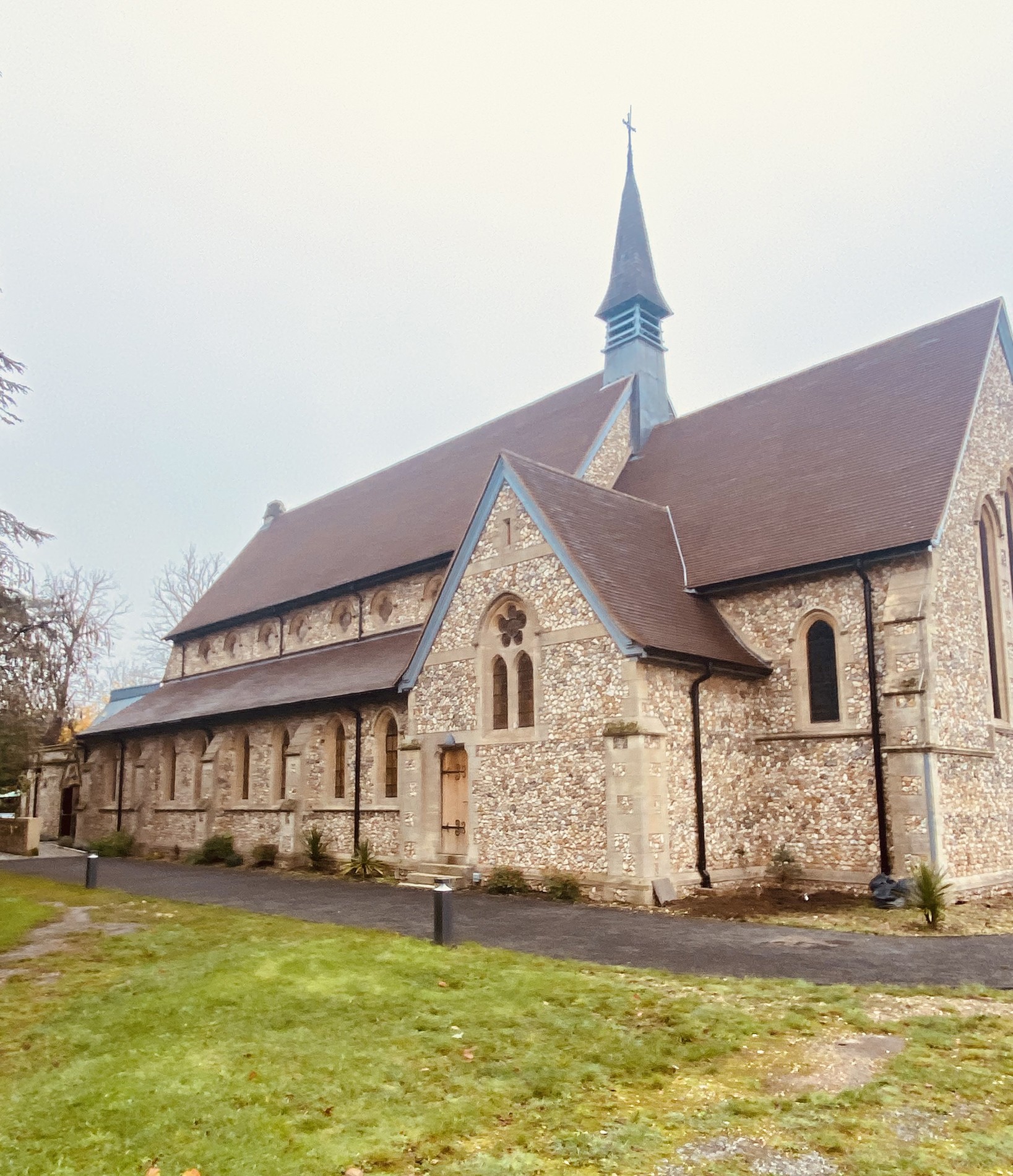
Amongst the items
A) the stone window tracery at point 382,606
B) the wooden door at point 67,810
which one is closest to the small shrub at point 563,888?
the stone window tracery at point 382,606

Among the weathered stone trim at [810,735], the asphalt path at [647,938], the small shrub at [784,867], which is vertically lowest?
the asphalt path at [647,938]

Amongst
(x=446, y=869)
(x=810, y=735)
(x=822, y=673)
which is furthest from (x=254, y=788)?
(x=822, y=673)

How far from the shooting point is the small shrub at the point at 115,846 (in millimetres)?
29750

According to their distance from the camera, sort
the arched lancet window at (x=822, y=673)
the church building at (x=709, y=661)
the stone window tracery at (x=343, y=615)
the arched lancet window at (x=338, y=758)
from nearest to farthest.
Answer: the church building at (x=709, y=661)
the arched lancet window at (x=822, y=673)
the arched lancet window at (x=338, y=758)
the stone window tracery at (x=343, y=615)

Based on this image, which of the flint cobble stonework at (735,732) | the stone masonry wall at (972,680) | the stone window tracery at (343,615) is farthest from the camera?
the stone window tracery at (343,615)

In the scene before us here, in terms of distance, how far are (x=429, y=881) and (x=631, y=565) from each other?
7070mm

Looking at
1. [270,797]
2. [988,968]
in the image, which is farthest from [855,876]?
[270,797]

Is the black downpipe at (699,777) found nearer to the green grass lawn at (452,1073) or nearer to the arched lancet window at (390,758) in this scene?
the green grass lawn at (452,1073)

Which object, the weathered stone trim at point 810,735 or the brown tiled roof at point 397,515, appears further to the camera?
the brown tiled roof at point 397,515

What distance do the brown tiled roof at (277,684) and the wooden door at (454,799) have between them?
94.9 inches

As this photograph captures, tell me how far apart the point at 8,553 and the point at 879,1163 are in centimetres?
1697

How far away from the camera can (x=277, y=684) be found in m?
26.9

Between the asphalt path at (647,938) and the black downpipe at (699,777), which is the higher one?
the black downpipe at (699,777)

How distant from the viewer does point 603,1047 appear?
698 centimetres
